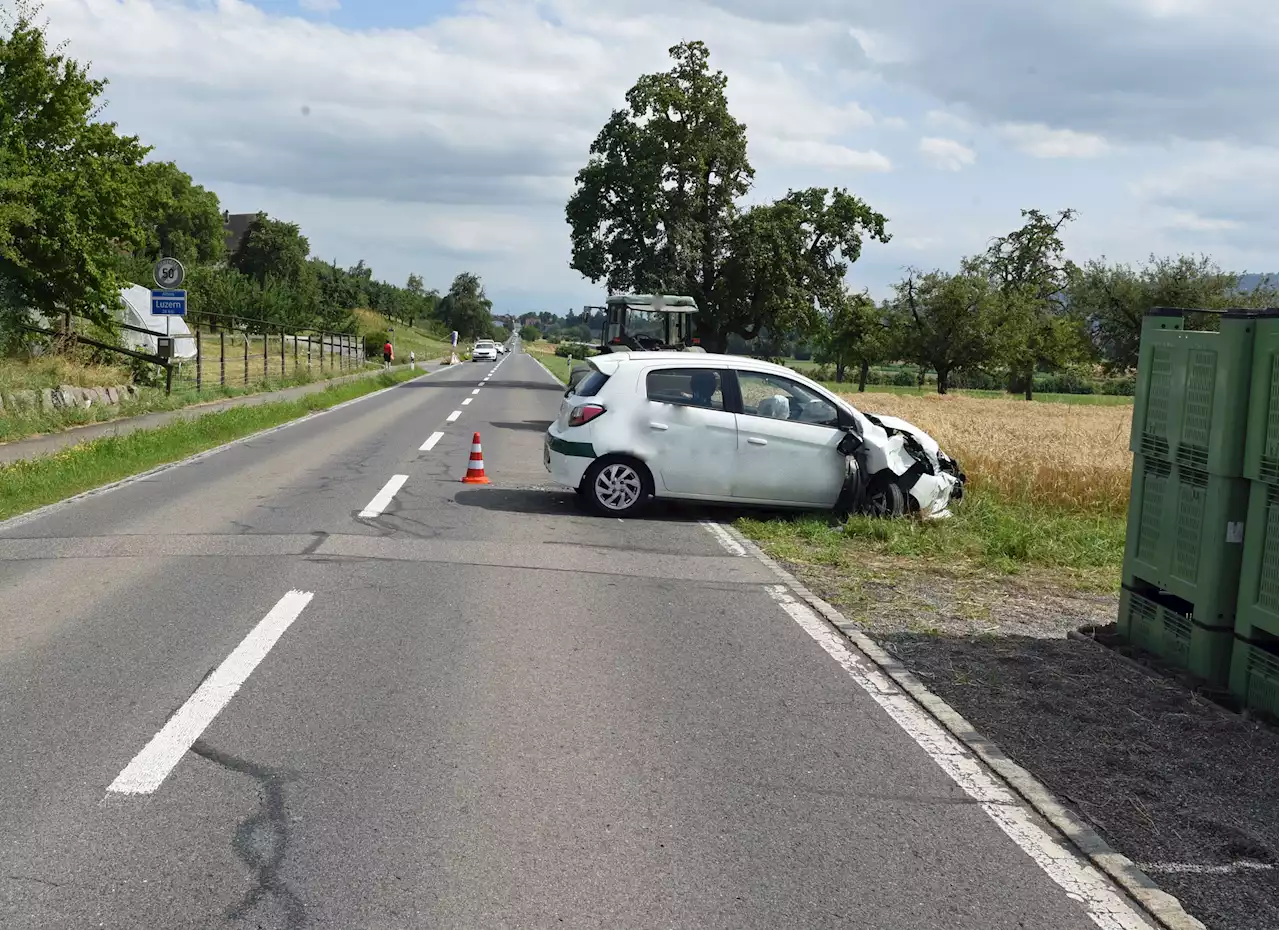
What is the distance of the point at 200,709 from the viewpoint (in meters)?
5.19

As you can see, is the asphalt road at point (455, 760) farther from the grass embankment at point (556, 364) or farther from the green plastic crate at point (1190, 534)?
the grass embankment at point (556, 364)

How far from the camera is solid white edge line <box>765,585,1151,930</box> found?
3.65 m

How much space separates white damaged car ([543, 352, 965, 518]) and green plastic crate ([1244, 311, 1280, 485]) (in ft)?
18.9

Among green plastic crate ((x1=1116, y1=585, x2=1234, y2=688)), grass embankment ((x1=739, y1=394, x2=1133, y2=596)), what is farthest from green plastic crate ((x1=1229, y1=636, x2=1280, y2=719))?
grass embankment ((x1=739, y1=394, x2=1133, y2=596))

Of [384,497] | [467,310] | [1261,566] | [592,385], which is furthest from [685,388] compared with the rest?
[467,310]

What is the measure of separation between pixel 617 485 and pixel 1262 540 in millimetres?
6985

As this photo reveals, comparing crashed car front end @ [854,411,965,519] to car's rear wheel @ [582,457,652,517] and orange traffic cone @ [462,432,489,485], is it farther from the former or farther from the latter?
orange traffic cone @ [462,432,489,485]

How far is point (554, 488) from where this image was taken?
45.9ft

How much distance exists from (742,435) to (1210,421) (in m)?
5.82

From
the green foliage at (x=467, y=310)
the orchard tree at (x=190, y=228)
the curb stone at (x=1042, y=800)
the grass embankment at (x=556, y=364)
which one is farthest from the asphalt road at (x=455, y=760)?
the green foliage at (x=467, y=310)

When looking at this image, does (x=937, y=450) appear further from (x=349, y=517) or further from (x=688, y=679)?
(x=688, y=679)

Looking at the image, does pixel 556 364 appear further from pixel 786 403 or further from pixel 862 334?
pixel 786 403

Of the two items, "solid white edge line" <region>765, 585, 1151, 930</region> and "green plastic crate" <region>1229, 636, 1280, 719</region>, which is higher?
"green plastic crate" <region>1229, 636, 1280, 719</region>

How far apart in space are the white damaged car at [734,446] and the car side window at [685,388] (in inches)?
0.4
